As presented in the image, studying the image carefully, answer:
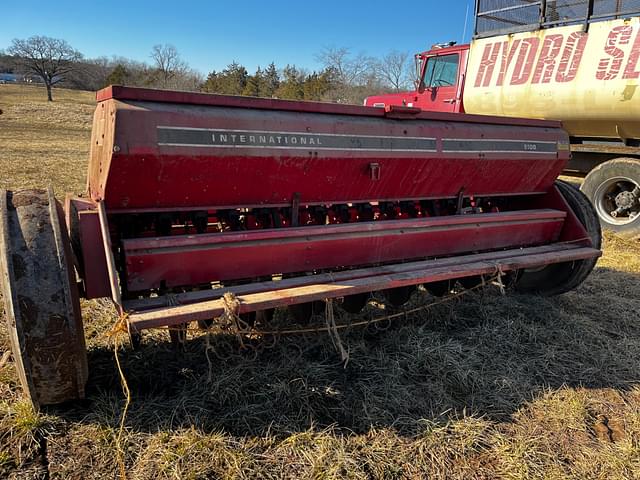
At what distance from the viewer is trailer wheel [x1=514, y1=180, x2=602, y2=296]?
432 cm

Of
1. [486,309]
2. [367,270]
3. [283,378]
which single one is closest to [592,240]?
[486,309]

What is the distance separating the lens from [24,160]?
12.8 meters

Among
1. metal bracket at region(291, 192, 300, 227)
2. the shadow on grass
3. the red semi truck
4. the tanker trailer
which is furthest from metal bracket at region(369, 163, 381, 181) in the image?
the red semi truck

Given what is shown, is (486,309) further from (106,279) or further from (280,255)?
(106,279)

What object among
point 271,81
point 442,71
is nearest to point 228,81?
point 271,81

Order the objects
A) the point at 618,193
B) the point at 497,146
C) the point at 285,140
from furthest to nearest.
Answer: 1. the point at 618,193
2. the point at 497,146
3. the point at 285,140

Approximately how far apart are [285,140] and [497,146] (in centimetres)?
186

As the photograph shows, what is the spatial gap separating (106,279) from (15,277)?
46cm

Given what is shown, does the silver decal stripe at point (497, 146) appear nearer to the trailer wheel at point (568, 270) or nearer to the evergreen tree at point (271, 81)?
the trailer wheel at point (568, 270)

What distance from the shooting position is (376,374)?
10.1ft

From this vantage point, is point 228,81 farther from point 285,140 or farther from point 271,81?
point 285,140

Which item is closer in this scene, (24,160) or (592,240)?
(592,240)

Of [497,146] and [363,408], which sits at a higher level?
[497,146]

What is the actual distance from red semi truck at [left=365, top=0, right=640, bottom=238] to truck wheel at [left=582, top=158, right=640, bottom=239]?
12 mm
